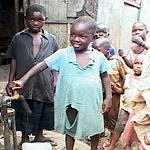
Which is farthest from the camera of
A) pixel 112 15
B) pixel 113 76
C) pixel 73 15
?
pixel 112 15

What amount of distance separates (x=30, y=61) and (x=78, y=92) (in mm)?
724

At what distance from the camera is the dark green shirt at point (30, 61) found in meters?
2.58

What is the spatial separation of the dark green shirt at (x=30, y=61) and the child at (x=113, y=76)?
0.59 m

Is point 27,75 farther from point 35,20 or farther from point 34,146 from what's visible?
point 35,20

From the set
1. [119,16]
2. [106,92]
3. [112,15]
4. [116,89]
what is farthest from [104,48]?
[119,16]

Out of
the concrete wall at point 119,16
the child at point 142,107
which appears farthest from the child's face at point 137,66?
the concrete wall at point 119,16

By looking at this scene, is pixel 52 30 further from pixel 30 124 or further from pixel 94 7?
pixel 30 124

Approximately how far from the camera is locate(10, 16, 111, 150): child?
2086mm

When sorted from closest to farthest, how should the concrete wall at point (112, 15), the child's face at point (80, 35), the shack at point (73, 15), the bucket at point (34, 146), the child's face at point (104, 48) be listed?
the bucket at point (34, 146) < the child's face at point (80, 35) < the child's face at point (104, 48) < the shack at point (73, 15) < the concrete wall at point (112, 15)

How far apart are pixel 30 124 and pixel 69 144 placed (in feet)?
1.93

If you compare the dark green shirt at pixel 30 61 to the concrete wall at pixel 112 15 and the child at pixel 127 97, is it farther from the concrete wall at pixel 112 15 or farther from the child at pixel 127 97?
the concrete wall at pixel 112 15

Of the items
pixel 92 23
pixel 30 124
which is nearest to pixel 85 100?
pixel 92 23

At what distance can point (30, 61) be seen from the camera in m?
2.58

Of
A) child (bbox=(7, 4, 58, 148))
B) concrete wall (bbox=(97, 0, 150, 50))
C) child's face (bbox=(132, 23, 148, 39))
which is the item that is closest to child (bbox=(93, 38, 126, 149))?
child's face (bbox=(132, 23, 148, 39))
